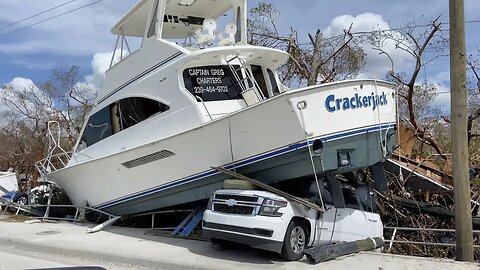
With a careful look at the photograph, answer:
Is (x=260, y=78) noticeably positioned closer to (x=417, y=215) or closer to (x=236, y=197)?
(x=236, y=197)

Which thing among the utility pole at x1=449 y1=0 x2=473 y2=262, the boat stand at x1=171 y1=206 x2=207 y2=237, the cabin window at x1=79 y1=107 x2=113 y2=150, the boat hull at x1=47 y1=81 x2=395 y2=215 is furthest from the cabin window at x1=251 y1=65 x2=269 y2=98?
the utility pole at x1=449 y1=0 x2=473 y2=262

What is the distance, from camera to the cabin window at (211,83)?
9281 millimetres

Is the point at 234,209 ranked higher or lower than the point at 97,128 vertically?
lower

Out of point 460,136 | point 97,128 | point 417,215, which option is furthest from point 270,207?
point 97,128

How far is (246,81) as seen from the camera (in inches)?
387

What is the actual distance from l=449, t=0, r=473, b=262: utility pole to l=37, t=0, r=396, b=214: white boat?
1363 millimetres

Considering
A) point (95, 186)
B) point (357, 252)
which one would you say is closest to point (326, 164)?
point (357, 252)

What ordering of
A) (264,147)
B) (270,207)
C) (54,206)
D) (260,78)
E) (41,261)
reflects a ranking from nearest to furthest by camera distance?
(270,207) → (264,147) → (41,261) → (260,78) → (54,206)

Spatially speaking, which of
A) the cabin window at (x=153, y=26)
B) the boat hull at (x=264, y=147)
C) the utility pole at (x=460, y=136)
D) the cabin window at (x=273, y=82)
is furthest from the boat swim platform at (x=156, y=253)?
the cabin window at (x=153, y=26)

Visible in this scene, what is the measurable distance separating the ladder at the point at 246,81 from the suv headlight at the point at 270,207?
2.95 m

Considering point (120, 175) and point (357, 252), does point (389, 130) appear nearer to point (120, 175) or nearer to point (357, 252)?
point (357, 252)

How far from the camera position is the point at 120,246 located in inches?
345

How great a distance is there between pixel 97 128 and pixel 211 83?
3.57m

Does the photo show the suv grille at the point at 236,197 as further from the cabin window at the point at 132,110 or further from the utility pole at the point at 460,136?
the utility pole at the point at 460,136
